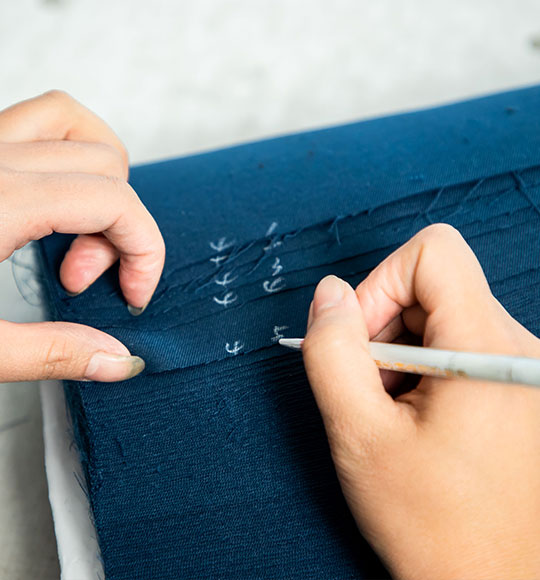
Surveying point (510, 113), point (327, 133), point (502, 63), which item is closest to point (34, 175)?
point (327, 133)

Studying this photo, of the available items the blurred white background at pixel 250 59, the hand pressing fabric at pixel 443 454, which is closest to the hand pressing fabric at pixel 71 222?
the hand pressing fabric at pixel 443 454

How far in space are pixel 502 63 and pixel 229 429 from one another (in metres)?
1.14

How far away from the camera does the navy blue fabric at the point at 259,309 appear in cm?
57

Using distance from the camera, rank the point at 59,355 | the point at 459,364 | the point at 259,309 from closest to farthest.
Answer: the point at 459,364, the point at 59,355, the point at 259,309

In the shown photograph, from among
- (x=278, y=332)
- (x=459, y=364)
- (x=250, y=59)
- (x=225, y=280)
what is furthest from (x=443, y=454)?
(x=250, y=59)

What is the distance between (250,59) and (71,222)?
907 mm

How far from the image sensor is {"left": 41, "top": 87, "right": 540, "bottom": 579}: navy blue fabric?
565 millimetres

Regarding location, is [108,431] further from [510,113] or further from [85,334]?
[510,113]

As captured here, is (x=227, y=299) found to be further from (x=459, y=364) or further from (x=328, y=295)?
(x=459, y=364)

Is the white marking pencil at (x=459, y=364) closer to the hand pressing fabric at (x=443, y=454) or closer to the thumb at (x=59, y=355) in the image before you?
the hand pressing fabric at (x=443, y=454)

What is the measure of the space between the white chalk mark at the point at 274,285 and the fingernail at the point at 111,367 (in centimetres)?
17

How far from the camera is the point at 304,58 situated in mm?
1359

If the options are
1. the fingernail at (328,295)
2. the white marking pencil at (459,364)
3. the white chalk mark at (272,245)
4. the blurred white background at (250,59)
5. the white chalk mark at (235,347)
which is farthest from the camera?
the blurred white background at (250,59)

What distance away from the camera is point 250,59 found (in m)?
Result: 1.37
